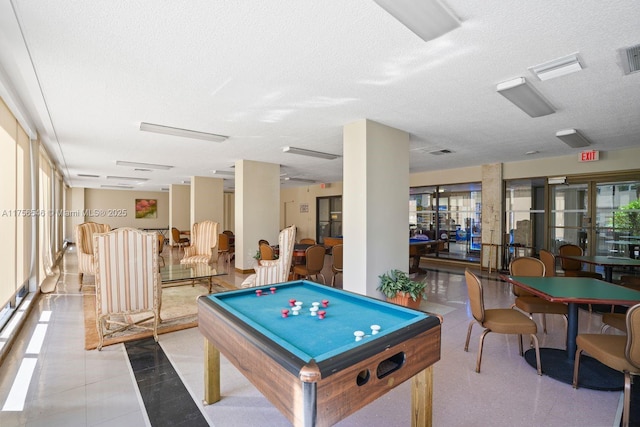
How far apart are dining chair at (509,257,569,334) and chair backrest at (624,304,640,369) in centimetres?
126

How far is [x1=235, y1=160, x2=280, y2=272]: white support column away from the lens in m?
7.54

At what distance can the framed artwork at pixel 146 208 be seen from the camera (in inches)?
641

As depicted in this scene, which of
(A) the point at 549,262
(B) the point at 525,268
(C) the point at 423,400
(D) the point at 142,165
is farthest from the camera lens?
(D) the point at 142,165

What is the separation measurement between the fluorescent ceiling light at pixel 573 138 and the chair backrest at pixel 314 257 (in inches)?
176

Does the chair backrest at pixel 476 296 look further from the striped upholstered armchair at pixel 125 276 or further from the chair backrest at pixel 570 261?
the chair backrest at pixel 570 261

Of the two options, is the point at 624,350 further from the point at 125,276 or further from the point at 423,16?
the point at 125,276

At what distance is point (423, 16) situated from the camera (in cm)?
206

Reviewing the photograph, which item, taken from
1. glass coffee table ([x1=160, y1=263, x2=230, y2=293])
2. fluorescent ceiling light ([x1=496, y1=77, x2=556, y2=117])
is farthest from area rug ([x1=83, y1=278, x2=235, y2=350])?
fluorescent ceiling light ([x1=496, y1=77, x2=556, y2=117])

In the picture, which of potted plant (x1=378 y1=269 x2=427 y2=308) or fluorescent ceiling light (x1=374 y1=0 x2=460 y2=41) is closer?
fluorescent ceiling light (x1=374 y1=0 x2=460 y2=41)

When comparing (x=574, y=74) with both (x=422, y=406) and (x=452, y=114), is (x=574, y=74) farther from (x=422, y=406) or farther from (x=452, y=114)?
(x=422, y=406)

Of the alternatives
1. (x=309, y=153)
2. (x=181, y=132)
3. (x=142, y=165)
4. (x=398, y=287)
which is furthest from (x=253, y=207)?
(x=398, y=287)

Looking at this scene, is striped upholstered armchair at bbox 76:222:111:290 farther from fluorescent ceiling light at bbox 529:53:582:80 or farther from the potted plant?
fluorescent ceiling light at bbox 529:53:582:80

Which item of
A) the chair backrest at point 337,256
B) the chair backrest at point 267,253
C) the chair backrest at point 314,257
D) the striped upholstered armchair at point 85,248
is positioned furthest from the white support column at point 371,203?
the striped upholstered armchair at point 85,248

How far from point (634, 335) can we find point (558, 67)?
227 centimetres
